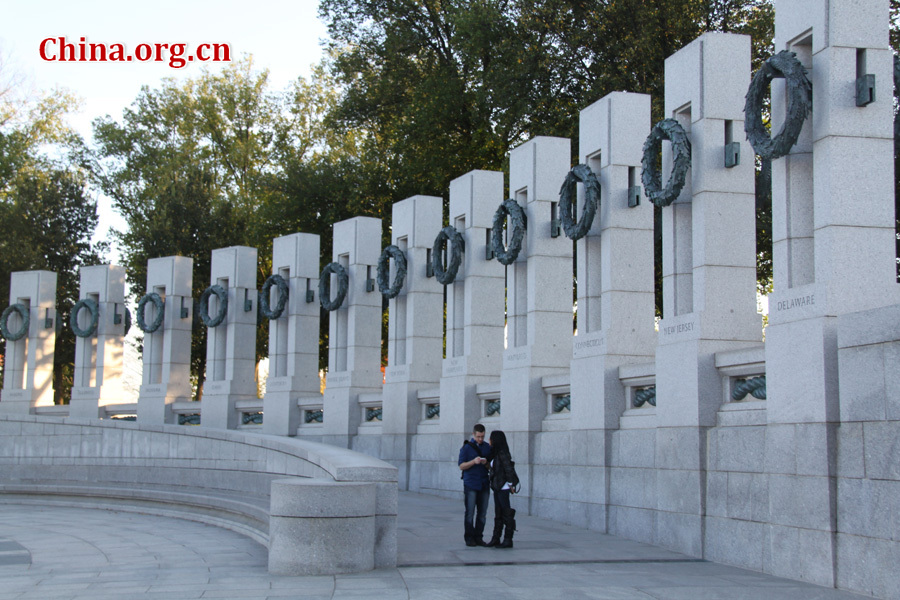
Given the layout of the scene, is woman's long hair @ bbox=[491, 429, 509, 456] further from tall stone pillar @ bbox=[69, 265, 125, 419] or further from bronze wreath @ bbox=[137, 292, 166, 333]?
tall stone pillar @ bbox=[69, 265, 125, 419]

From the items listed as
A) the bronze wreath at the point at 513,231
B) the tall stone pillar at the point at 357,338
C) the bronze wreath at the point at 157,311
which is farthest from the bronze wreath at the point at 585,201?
the bronze wreath at the point at 157,311

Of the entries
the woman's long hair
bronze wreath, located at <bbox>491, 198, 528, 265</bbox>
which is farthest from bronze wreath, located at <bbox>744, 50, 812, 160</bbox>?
bronze wreath, located at <bbox>491, 198, 528, 265</bbox>

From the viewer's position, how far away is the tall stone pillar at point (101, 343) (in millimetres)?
31500

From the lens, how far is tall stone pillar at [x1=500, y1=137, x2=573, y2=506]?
1864 cm

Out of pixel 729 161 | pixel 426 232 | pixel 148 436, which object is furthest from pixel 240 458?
pixel 729 161

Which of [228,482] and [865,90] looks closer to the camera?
[865,90]

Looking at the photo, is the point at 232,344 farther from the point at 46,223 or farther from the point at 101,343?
the point at 46,223

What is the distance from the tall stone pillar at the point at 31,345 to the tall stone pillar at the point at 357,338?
40.6 feet

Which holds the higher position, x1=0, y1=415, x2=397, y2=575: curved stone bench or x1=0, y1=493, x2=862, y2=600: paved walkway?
x1=0, y1=415, x2=397, y2=575: curved stone bench

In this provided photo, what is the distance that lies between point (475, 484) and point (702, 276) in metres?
4.09

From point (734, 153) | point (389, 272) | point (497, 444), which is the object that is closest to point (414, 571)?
point (497, 444)

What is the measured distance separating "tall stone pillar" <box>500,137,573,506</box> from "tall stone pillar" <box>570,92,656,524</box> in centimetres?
151

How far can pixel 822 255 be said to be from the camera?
11656mm

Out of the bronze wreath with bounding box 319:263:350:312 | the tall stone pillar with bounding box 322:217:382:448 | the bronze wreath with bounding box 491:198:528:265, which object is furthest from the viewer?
the bronze wreath with bounding box 319:263:350:312
